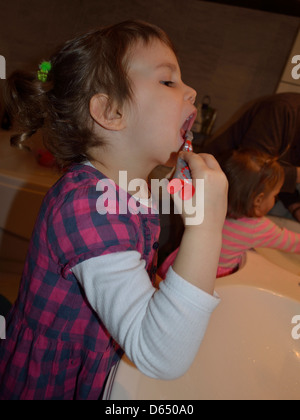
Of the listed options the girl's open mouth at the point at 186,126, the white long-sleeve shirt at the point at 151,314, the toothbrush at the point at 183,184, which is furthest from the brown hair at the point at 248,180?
the white long-sleeve shirt at the point at 151,314

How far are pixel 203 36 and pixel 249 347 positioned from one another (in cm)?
183

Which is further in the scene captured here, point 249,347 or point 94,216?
point 249,347

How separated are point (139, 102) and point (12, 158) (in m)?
1.37

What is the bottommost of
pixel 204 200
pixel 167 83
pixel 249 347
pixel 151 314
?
pixel 249 347

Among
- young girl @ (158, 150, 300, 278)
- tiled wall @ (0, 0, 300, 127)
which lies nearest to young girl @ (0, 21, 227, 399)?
young girl @ (158, 150, 300, 278)

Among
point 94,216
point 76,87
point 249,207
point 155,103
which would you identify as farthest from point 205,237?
point 249,207

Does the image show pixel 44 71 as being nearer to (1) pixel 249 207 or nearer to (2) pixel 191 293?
(2) pixel 191 293

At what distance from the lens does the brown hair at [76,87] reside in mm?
522

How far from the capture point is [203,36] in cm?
184

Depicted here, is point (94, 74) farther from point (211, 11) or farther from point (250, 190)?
point (211, 11)

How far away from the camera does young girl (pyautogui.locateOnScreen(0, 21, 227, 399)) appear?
40 centimetres

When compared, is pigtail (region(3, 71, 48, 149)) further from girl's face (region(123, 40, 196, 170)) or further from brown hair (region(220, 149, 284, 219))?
brown hair (region(220, 149, 284, 219))

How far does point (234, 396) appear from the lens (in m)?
0.57

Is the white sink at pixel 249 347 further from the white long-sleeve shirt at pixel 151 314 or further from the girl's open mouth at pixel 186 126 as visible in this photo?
the girl's open mouth at pixel 186 126
